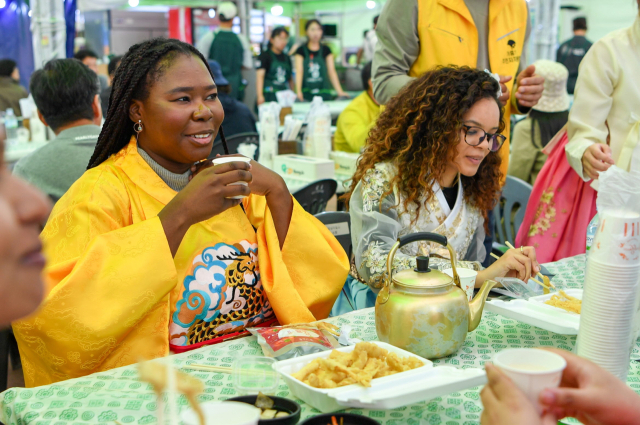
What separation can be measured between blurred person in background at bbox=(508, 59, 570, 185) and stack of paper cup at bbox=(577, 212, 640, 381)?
309 cm

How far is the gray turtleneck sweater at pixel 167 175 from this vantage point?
5.83ft

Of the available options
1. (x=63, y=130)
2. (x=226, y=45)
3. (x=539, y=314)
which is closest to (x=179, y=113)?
(x=539, y=314)

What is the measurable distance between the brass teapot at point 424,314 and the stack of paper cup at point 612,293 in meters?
0.26

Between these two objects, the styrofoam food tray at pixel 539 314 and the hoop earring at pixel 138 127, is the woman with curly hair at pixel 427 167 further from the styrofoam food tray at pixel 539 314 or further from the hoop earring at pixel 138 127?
the hoop earring at pixel 138 127

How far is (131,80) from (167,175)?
283mm

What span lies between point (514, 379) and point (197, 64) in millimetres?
1303

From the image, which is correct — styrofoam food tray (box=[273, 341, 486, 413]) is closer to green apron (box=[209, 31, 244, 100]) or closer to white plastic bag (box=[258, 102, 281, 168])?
white plastic bag (box=[258, 102, 281, 168])

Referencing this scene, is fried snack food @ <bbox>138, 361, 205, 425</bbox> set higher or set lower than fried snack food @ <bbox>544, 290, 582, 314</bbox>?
higher

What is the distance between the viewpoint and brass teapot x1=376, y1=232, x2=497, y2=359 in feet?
4.40

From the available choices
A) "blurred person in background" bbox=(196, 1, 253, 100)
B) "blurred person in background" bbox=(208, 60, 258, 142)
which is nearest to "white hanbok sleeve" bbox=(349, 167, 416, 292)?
"blurred person in background" bbox=(208, 60, 258, 142)

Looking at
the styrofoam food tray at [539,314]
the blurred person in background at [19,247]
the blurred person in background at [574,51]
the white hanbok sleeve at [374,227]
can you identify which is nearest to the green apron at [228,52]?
the blurred person in background at [574,51]

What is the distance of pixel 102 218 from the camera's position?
1588 millimetres

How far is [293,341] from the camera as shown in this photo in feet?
4.52

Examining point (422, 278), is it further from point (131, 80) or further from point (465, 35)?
point (465, 35)
